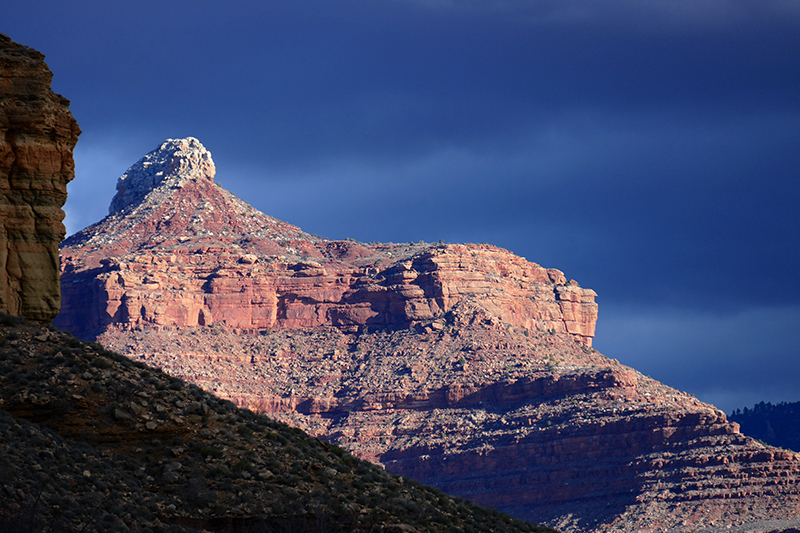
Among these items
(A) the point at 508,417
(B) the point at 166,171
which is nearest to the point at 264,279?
(B) the point at 166,171

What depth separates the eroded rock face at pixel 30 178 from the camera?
32281mm

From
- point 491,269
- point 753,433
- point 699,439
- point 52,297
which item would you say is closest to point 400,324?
point 491,269

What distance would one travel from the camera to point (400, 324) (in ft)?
476

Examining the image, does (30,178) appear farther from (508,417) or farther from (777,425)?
(777,425)

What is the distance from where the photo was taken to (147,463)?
28062 millimetres

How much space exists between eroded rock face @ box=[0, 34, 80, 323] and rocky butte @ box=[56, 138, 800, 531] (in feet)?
265

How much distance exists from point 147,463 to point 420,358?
363 ft

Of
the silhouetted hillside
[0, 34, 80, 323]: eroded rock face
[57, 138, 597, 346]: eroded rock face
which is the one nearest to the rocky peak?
[57, 138, 597, 346]: eroded rock face

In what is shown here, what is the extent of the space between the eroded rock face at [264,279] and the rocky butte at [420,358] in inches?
9.8

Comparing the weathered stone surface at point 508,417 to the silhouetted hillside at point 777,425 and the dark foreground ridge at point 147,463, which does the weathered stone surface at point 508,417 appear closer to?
the silhouetted hillside at point 777,425

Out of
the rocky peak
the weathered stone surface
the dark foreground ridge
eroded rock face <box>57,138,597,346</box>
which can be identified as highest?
the rocky peak

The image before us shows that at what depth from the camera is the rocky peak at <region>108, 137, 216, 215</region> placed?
546 feet

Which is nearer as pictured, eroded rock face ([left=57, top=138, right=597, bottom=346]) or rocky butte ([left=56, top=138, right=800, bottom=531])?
rocky butte ([left=56, top=138, right=800, bottom=531])

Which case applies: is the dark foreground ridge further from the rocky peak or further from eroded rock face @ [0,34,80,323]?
the rocky peak
